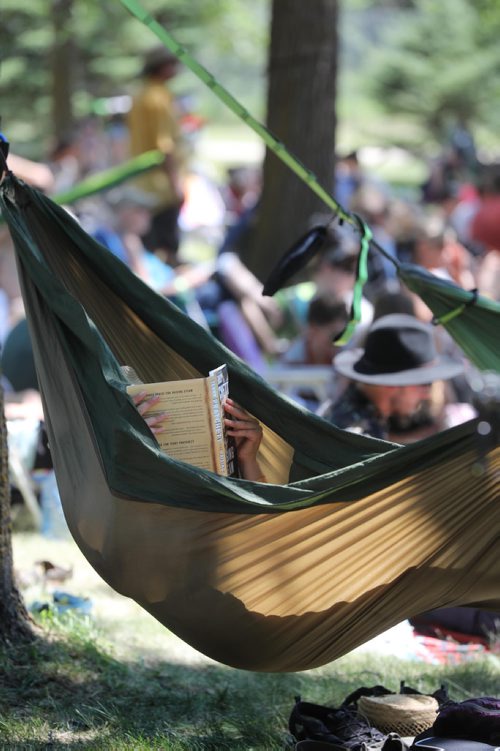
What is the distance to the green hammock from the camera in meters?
2.95

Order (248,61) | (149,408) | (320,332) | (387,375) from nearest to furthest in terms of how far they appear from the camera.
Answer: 1. (149,408)
2. (387,375)
3. (320,332)
4. (248,61)

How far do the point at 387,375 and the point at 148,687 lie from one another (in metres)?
1.72

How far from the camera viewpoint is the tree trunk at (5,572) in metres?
3.72

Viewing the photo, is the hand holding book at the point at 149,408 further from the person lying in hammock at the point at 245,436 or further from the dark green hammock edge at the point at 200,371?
the person lying in hammock at the point at 245,436

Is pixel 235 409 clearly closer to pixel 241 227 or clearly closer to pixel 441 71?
pixel 241 227

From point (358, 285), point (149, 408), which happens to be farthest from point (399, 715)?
point (358, 285)

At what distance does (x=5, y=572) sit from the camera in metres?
3.73

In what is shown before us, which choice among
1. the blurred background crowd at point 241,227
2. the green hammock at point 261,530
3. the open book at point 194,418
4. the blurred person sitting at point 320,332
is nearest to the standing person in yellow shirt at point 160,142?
the blurred background crowd at point 241,227

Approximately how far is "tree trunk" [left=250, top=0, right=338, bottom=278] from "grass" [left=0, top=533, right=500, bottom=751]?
543 cm

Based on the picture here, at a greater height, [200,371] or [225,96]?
[225,96]

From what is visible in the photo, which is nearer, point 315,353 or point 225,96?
point 225,96

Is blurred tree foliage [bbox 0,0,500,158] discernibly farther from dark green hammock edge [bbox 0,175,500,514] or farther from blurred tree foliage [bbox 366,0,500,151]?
dark green hammock edge [bbox 0,175,500,514]

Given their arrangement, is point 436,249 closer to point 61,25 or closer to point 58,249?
point 58,249

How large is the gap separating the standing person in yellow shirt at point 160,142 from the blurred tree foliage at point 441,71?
698 inches
